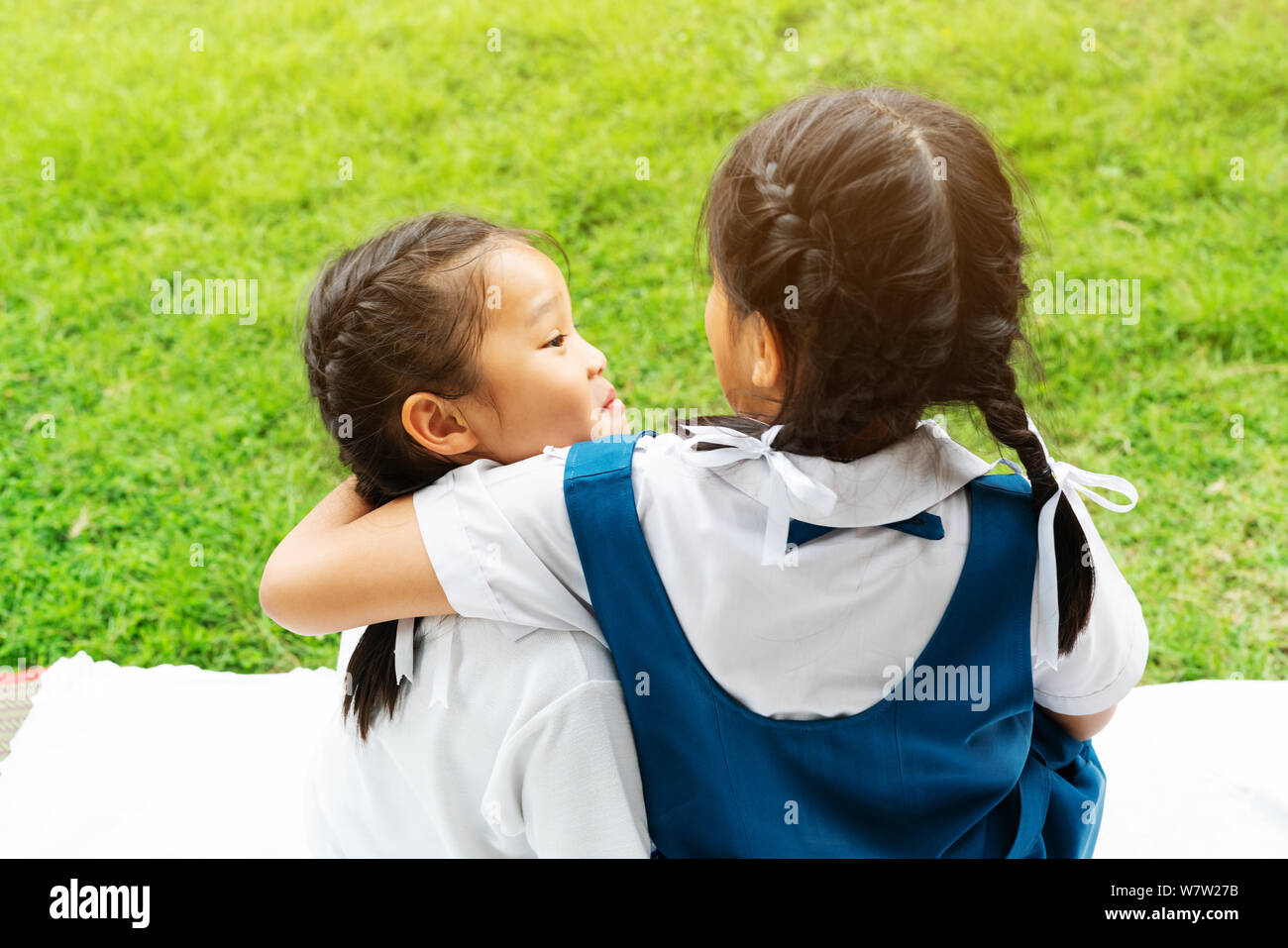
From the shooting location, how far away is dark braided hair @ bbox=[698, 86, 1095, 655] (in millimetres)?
1192

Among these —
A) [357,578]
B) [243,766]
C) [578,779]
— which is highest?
[357,578]

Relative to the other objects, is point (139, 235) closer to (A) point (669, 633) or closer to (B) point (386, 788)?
(B) point (386, 788)

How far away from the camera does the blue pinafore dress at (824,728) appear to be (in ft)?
4.45

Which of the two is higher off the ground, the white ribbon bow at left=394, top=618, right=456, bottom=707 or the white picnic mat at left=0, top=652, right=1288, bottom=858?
the white ribbon bow at left=394, top=618, right=456, bottom=707

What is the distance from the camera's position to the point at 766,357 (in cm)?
130

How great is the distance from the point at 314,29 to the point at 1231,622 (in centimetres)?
440

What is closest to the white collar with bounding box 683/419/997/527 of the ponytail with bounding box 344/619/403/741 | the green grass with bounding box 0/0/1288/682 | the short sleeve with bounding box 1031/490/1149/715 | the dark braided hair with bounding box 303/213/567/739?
the short sleeve with bounding box 1031/490/1149/715

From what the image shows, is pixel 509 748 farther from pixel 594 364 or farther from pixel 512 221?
pixel 512 221

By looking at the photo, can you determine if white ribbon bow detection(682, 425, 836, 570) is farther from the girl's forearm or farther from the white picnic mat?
the white picnic mat

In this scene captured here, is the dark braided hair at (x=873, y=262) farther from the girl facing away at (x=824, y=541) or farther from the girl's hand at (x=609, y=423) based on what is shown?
the girl's hand at (x=609, y=423)

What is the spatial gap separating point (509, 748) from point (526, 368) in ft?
1.66

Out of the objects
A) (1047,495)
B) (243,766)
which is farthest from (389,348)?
(243,766)

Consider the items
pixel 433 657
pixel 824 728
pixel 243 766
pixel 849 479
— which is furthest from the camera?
pixel 243 766

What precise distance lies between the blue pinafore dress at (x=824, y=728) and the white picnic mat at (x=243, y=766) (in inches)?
33.6
